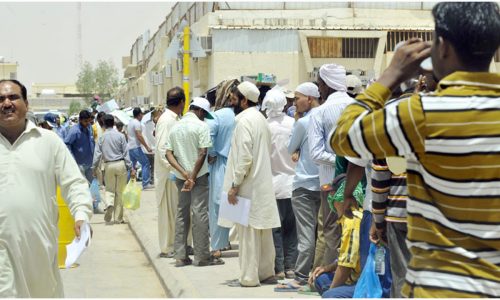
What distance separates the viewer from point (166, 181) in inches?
450

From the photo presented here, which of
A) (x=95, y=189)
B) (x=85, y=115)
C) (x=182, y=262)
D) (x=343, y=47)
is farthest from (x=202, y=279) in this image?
(x=343, y=47)

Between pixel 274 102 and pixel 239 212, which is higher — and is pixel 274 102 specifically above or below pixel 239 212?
above

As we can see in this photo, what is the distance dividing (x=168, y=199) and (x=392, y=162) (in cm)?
674

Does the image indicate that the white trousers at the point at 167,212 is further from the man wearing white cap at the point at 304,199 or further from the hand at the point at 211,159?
the man wearing white cap at the point at 304,199

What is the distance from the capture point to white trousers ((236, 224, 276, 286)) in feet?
29.5

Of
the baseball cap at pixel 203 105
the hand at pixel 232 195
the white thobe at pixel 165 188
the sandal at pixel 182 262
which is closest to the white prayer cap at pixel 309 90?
the hand at pixel 232 195

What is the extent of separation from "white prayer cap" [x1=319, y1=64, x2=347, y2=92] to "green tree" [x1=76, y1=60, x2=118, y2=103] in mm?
101261

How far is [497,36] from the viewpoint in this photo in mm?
3143

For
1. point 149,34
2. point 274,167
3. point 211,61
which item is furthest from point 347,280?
point 149,34

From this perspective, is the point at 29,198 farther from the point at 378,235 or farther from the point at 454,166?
the point at 454,166

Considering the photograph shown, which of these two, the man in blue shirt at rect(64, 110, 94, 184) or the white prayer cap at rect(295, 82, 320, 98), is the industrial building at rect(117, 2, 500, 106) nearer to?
the man in blue shirt at rect(64, 110, 94, 184)

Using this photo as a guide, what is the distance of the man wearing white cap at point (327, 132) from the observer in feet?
26.0

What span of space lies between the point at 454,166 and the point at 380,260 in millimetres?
2507

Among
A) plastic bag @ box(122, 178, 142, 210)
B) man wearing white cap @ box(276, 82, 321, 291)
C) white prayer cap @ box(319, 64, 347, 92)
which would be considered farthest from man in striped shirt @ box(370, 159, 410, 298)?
plastic bag @ box(122, 178, 142, 210)
